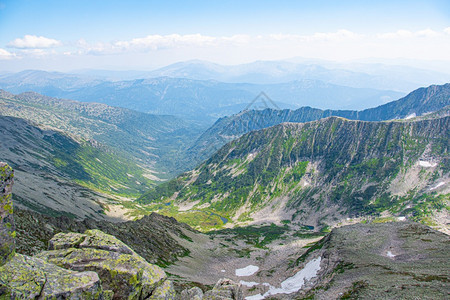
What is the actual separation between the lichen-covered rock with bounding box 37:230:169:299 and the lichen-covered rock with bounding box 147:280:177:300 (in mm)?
160

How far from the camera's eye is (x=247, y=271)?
123 metres

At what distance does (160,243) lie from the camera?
130 metres

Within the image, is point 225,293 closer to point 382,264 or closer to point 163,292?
point 163,292

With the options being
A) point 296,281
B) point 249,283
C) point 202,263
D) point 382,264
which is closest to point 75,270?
point 382,264

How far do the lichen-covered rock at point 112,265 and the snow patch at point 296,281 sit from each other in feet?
228

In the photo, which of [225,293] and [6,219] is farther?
[225,293]

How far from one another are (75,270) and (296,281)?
3272 inches

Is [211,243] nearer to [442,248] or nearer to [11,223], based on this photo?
[442,248]

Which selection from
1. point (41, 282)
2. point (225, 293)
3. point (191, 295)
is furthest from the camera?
point (225, 293)

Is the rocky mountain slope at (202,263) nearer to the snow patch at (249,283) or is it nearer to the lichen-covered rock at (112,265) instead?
the lichen-covered rock at (112,265)

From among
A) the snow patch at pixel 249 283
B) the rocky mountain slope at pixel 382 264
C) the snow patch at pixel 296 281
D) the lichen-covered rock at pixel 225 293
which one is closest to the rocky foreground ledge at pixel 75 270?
the lichen-covered rock at pixel 225 293

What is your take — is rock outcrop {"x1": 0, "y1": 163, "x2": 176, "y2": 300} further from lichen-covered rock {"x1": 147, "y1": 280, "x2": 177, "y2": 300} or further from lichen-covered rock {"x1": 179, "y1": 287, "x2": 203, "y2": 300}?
lichen-covered rock {"x1": 179, "y1": 287, "x2": 203, "y2": 300}

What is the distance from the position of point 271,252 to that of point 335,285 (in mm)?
84830

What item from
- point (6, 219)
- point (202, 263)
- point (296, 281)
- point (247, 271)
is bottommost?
point (247, 271)
